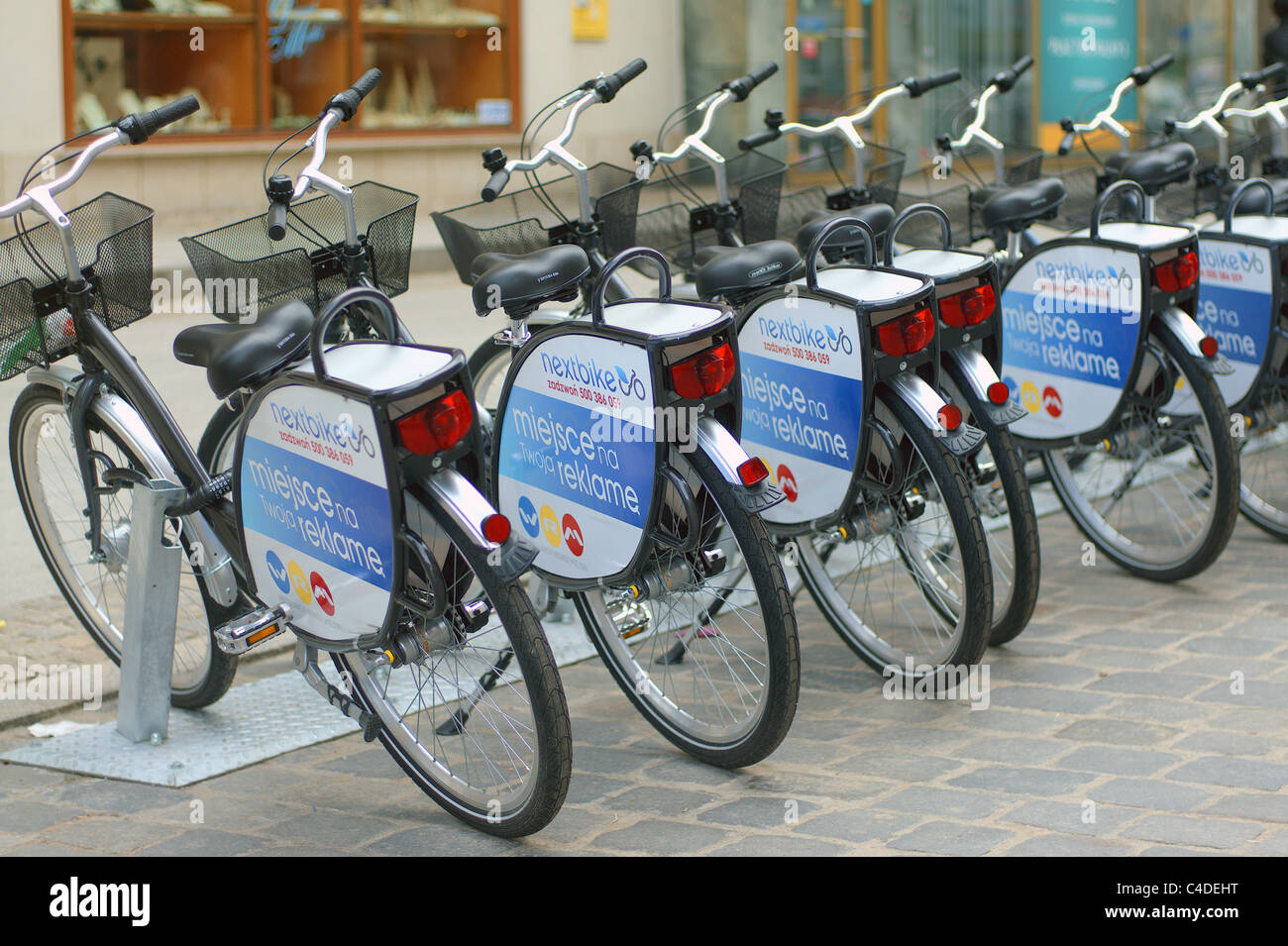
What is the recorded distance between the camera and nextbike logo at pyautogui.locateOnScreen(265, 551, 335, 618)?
11.7 feet

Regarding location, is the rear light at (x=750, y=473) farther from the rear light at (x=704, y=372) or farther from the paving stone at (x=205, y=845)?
the paving stone at (x=205, y=845)

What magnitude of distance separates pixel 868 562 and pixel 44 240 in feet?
7.51

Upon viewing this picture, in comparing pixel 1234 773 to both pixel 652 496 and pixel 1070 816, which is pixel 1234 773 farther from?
pixel 652 496

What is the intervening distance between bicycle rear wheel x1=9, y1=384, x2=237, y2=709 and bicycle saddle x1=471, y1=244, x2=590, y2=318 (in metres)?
0.98

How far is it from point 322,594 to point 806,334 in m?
1.48

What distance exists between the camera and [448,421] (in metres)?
3.34

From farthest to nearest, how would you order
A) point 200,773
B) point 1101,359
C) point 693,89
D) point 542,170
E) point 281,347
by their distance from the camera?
point 693,89, point 542,170, point 1101,359, point 200,773, point 281,347

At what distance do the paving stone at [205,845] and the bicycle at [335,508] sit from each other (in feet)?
1.15

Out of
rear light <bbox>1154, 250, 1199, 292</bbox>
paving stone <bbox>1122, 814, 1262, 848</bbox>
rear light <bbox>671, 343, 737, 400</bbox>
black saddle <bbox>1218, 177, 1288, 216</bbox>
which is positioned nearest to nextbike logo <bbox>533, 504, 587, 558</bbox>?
rear light <bbox>671, 343, 737, 400</bbox>

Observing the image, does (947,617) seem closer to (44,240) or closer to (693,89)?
(44,240)

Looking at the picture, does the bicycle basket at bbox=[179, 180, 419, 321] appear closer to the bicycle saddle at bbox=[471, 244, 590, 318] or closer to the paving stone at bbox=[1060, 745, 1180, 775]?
the bicycle saddle at bbox=[471, 244, 590, 318]

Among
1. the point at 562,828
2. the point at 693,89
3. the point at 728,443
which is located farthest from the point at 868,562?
the point at 693,89

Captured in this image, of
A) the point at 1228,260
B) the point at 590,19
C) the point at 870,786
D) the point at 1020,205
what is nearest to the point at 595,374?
the point at 870,786

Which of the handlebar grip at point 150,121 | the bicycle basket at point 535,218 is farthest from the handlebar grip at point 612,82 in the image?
the handlebar grip at point 150,121
